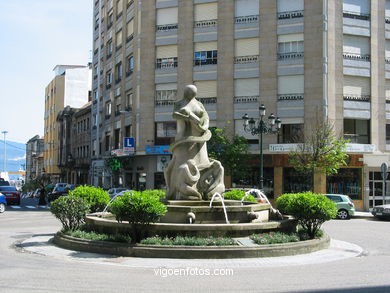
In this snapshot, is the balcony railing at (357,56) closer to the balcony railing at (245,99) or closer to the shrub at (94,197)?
the balcony railing at (245,99)

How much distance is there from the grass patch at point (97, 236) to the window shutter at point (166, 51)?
81.9 ft

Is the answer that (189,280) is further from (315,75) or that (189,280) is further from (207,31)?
(207,31)

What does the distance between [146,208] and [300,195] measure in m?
4.33

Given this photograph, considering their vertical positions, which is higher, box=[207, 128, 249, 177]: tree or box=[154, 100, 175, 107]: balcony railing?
box=[154, 100, 175, 107]: balcony railing

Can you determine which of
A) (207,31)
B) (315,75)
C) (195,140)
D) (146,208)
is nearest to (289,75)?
(315,75)

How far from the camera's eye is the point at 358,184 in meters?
31.0

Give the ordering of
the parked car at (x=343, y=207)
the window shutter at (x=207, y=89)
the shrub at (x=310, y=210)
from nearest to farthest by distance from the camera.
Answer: the shrub at (x=310, y=210)
the parked car at (x=343, y=207)
the window shutter at (x=207, y=89)

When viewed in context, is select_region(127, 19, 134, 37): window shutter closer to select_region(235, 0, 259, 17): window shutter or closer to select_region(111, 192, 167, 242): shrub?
select_region(235, 0, 259, 17): window shutter

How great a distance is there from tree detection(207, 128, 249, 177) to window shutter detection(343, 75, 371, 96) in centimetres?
817

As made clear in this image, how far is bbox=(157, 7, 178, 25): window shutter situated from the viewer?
35.7 metres

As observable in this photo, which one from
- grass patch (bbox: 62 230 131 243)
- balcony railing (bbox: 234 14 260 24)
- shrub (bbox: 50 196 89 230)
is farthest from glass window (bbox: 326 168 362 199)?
grass patch (bbox: 62 230 131 243)

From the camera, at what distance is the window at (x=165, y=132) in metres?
35.3

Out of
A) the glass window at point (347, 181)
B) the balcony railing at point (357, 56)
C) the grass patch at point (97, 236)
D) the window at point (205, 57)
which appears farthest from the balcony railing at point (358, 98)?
the grass patch at point (97, 236)

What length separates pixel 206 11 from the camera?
34625mm
